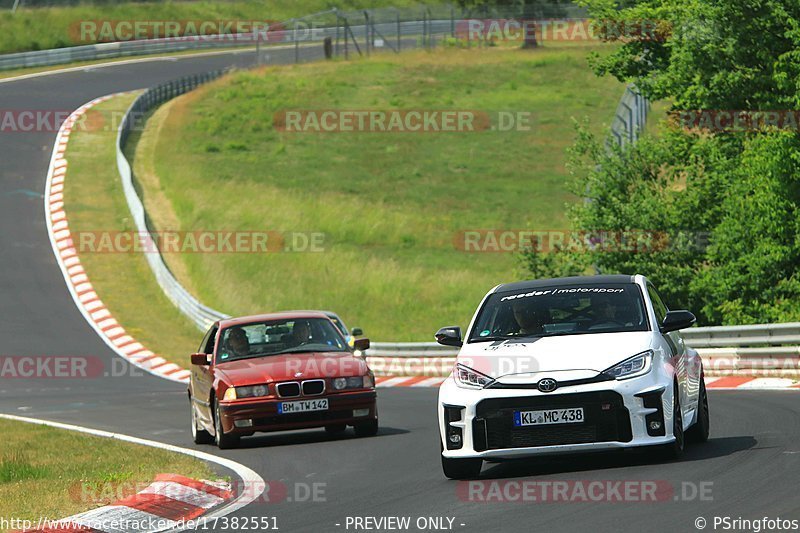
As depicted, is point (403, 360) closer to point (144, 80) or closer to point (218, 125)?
point (218, 125)

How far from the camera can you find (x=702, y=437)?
12.2 metres

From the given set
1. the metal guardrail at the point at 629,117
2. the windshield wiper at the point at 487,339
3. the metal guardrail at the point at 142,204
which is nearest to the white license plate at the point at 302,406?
the windshield wiper at the point at 487,339

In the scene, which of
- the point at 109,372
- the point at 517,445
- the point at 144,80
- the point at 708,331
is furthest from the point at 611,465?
the point at 144,80

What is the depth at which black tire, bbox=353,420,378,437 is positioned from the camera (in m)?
16.0

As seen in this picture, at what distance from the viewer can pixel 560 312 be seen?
37.9ft

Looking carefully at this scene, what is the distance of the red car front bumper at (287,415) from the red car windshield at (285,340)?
3.00ft

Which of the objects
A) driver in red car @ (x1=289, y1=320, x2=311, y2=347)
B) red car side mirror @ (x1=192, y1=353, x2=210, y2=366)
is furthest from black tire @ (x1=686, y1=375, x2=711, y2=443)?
red car side mirror @ (x1=192, y1=353, x2=210, y2=366)

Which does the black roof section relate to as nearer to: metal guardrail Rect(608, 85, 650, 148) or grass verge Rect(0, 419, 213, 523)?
grass verge Rect(0, 419, 213, 523)

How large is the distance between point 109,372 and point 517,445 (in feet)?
70.2

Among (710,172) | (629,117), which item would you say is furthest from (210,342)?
(629,117)

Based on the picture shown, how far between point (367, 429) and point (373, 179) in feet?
125

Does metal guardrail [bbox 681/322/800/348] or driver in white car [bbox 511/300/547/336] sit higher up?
driver in white car [bbox 511/300/547/336]

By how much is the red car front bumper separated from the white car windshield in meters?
4.27

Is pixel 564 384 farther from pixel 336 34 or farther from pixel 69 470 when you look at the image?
pixel 336 34
